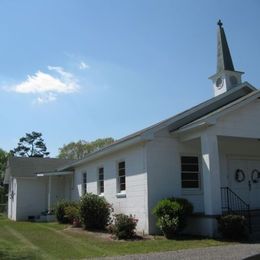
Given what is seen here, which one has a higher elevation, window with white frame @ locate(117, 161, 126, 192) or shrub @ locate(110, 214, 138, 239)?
window with white frame @ locate(117, 161, 126, 192)

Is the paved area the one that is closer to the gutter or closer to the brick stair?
the brick stair

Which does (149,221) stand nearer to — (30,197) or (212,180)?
(212,180)

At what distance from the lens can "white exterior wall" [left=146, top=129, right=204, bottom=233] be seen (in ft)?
52.2

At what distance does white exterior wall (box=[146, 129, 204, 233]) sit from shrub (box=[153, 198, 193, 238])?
1232 mm

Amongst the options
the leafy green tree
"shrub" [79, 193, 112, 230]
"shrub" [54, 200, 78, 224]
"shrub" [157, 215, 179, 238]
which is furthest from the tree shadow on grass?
the leafy green tree

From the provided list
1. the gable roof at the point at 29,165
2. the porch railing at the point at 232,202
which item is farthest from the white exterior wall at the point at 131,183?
the gable roof at the point at 29,165

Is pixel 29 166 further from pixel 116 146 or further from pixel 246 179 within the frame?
pixel 246 179

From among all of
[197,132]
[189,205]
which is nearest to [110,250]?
[189,205]

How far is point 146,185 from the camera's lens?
15922 mm

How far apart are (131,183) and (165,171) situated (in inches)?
75.0

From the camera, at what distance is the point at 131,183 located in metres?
17.4

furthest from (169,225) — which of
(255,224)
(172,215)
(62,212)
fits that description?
(62,212)


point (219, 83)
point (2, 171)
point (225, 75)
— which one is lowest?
point (2, 171)

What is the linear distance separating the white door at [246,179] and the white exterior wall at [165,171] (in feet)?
6.52
